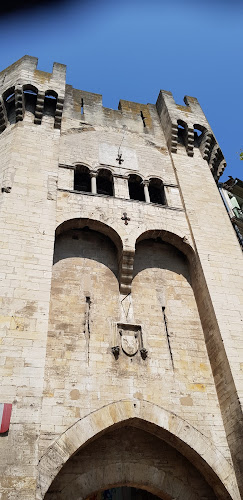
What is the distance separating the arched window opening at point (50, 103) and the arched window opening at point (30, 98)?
0.37 meters

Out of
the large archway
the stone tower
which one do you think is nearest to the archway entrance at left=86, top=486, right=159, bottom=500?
the large archway

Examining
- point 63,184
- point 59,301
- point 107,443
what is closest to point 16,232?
point 59,301

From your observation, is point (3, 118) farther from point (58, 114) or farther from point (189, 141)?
point (189, 141)

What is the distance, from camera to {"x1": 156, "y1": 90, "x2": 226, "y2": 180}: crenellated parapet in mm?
13570

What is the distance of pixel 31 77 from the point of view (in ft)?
41.8

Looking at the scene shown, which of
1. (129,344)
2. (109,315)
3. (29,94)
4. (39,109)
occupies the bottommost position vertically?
(129,344)

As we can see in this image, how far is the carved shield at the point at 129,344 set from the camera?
843cm

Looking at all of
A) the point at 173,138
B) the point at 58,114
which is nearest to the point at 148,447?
the point at 173,138

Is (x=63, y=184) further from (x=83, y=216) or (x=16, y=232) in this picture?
(x=16, y=232)

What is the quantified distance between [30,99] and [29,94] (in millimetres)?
178

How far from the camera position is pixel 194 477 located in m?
7.86

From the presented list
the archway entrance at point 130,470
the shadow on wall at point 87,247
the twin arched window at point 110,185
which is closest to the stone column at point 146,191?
the twin arched window at point 110,185

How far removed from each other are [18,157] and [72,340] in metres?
5.37

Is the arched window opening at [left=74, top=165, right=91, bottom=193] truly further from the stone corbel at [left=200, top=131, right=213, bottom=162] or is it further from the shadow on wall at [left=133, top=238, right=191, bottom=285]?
the stone corbel at [left=200, top=131, right=213, bottom=162]
